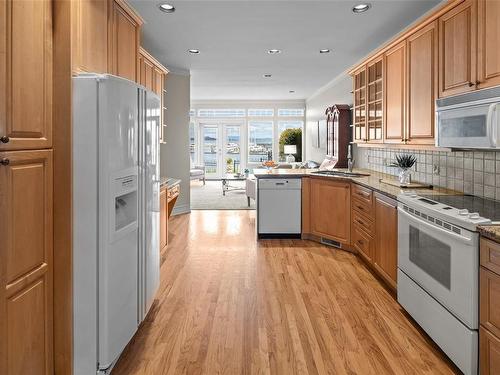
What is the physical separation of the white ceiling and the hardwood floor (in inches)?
102

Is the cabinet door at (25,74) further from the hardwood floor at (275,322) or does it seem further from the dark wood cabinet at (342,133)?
the dark wood cabinet at (342,133)

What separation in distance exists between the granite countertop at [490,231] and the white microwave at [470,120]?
1.66 feet

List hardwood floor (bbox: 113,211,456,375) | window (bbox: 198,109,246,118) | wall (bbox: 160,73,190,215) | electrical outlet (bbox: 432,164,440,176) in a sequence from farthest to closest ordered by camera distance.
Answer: window (bbox: 198,109,246,118) < wall (bbox: 160,73,190,215) < electrical outlet (bbox: 432,164,440,176) < hardwood floor (bbox: 113,211,456,375)

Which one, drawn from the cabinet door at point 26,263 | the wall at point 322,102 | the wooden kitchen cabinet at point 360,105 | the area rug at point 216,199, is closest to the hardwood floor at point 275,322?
the cabinet door at point 26,263

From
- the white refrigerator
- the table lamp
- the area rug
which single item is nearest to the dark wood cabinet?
the area rug

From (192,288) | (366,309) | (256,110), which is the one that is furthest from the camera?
(256,110)

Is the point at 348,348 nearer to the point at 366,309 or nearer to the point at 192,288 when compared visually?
the point at 366,309

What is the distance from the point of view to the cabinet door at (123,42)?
2959mm

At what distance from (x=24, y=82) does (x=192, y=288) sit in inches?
94.8

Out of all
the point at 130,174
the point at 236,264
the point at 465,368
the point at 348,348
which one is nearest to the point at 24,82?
the point at 130,174

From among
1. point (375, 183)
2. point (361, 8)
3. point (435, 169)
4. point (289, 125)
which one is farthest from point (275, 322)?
point (289, 125)

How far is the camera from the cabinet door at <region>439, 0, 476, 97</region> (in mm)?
2789

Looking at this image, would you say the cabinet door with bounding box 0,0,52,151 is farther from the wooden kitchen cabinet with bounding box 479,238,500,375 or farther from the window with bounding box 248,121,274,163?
the window with bounding box 248,121,274,163

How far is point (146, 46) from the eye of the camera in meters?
5.80
